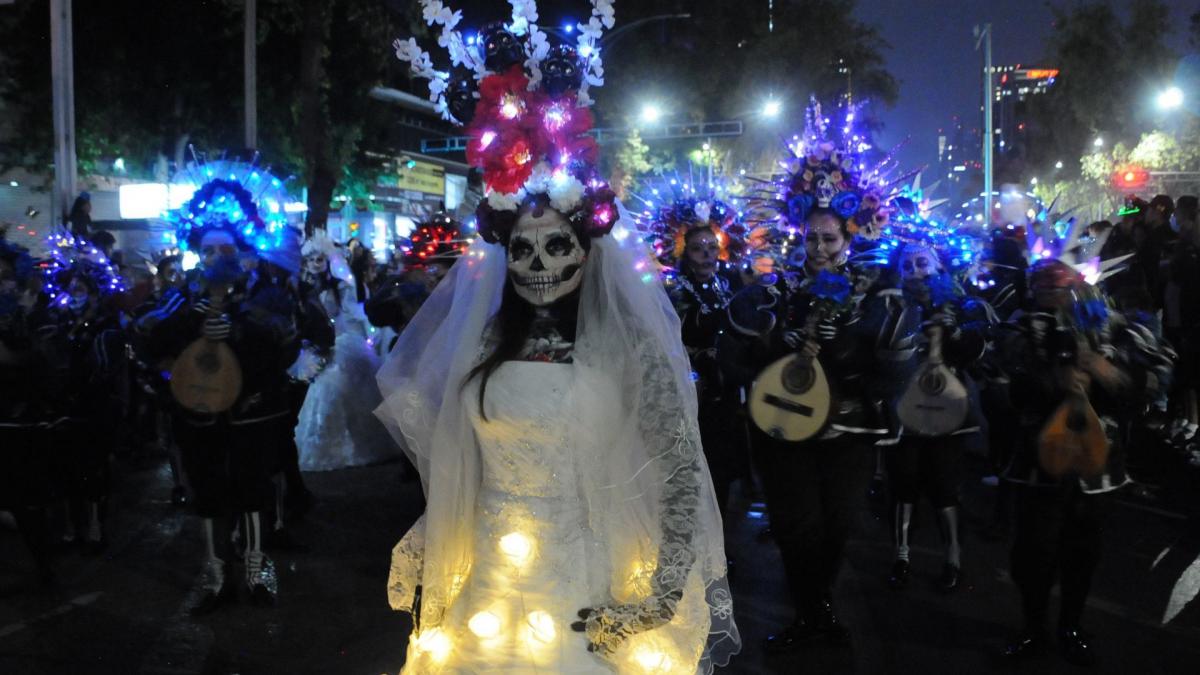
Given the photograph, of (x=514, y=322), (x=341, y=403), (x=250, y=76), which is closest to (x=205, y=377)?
(x=514, y=322)

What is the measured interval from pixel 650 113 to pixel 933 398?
3110cm

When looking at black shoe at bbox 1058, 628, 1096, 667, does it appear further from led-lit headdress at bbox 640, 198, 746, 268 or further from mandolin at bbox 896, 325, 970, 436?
led-lit headdress at bbox 640, 198, 746, 268

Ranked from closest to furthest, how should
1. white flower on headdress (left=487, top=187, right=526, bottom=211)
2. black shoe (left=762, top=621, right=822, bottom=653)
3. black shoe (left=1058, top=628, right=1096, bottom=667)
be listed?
1. white flower on headdress (left=487, top=187, right=526, bottom=211)
2. black shoe (left=1058, top=628, right=1096, bottom=667)
3. black shoe (left=762, top=621, right=822, bottom=653)

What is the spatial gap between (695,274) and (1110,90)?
154 ft

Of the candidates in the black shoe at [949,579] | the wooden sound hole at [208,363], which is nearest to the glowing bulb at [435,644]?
the wooden sound hole at [208,363]

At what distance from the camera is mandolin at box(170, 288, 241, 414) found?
626 centimetres

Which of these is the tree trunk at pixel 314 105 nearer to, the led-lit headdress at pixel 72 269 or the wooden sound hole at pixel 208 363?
the led-lit headdress at pixel 72 269

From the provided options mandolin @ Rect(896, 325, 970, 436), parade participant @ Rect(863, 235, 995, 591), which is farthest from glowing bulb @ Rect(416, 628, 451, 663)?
mandolin @ Rect(896, 325, 970, 436)

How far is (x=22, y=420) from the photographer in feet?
22.2

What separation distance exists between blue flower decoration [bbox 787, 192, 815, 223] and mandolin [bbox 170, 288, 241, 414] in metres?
3.33

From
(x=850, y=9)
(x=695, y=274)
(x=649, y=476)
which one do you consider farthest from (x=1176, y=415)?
(x=850, y=9)

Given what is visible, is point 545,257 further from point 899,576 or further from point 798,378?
point 899,576

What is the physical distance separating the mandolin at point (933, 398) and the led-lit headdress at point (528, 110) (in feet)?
11.9

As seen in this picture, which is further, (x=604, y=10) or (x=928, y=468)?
(x=928, y=468)
